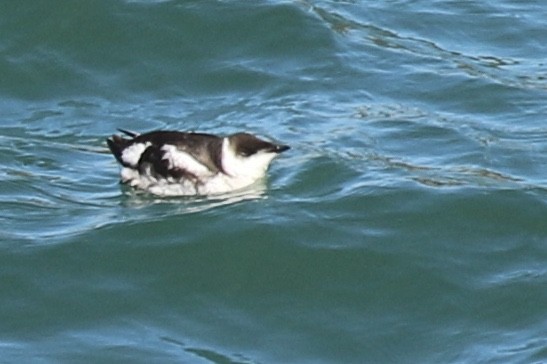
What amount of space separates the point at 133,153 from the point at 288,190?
47.4 inches

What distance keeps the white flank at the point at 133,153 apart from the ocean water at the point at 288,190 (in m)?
0.29

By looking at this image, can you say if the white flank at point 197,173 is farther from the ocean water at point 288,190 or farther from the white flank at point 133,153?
the ocean water at point 288,190

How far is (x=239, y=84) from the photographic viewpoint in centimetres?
1638

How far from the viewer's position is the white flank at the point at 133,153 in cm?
1352

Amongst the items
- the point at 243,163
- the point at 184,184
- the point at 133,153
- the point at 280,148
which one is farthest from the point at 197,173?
the point at 280,148

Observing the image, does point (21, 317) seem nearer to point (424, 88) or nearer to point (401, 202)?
point (401, 202)

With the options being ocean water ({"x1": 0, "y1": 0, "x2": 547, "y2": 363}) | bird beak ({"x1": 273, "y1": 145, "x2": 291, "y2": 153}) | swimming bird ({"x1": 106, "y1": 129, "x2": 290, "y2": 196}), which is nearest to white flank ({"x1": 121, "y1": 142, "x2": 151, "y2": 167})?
swimming bird ({"x1": 106, "y1": 129, "x2": 290, "y2": 196})

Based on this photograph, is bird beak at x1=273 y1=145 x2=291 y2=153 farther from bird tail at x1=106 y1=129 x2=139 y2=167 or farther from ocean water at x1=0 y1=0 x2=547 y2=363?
bird tail at x1=106 y1=129 x2=139 y2=167

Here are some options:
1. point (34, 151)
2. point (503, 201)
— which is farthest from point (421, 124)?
point (34, 151)

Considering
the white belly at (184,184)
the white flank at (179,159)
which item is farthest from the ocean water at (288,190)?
the white flank at (179,159)

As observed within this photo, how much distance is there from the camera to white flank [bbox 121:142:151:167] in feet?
44.4

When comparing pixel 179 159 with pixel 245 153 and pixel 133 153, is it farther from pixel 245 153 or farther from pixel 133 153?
pixel 245 153

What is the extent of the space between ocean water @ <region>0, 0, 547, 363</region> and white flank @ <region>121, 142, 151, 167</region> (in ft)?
0.96

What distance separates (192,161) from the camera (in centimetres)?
1351
